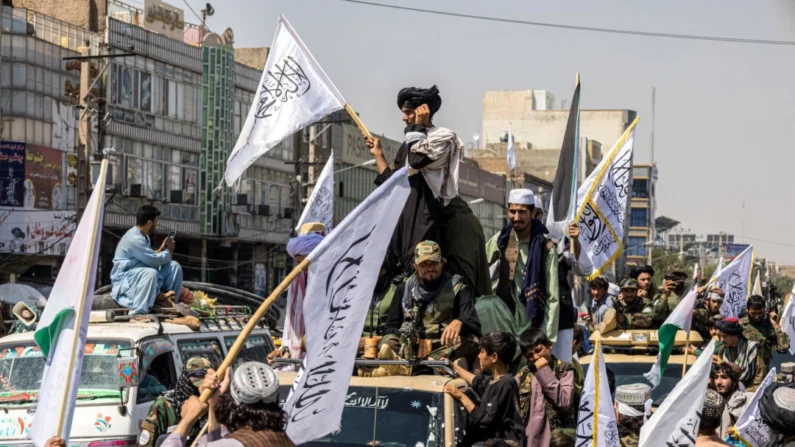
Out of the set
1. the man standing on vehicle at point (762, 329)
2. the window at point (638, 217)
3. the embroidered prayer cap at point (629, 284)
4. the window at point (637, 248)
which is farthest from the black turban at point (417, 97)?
the window at point (637, 248)

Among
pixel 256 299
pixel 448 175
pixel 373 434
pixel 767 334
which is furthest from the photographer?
pixel 256 299

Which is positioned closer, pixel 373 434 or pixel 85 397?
pixel 373 434

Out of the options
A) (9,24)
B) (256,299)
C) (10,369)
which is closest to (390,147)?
(9,24)

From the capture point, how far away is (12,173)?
1532 inches

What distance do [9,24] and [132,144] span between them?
23.0ft

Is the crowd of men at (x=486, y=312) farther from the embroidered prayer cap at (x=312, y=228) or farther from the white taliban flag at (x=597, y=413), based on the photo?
the white taliban flag at (x=597, y=413)

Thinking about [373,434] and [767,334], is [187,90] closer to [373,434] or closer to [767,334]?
[767,334]

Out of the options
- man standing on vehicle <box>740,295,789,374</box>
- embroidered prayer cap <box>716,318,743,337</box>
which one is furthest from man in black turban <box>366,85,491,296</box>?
man standing on vehicle <box>740,295,789,374</box>

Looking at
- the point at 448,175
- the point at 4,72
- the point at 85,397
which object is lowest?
the point at 85,397

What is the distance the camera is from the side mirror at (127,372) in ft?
32.4

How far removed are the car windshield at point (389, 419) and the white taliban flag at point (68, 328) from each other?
1891 millimetres

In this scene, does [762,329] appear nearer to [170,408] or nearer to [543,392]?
[543,392]

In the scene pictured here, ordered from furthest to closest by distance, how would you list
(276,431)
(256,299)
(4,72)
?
(4,72)
(256,299)
(276,431)

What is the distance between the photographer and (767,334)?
521 inches
